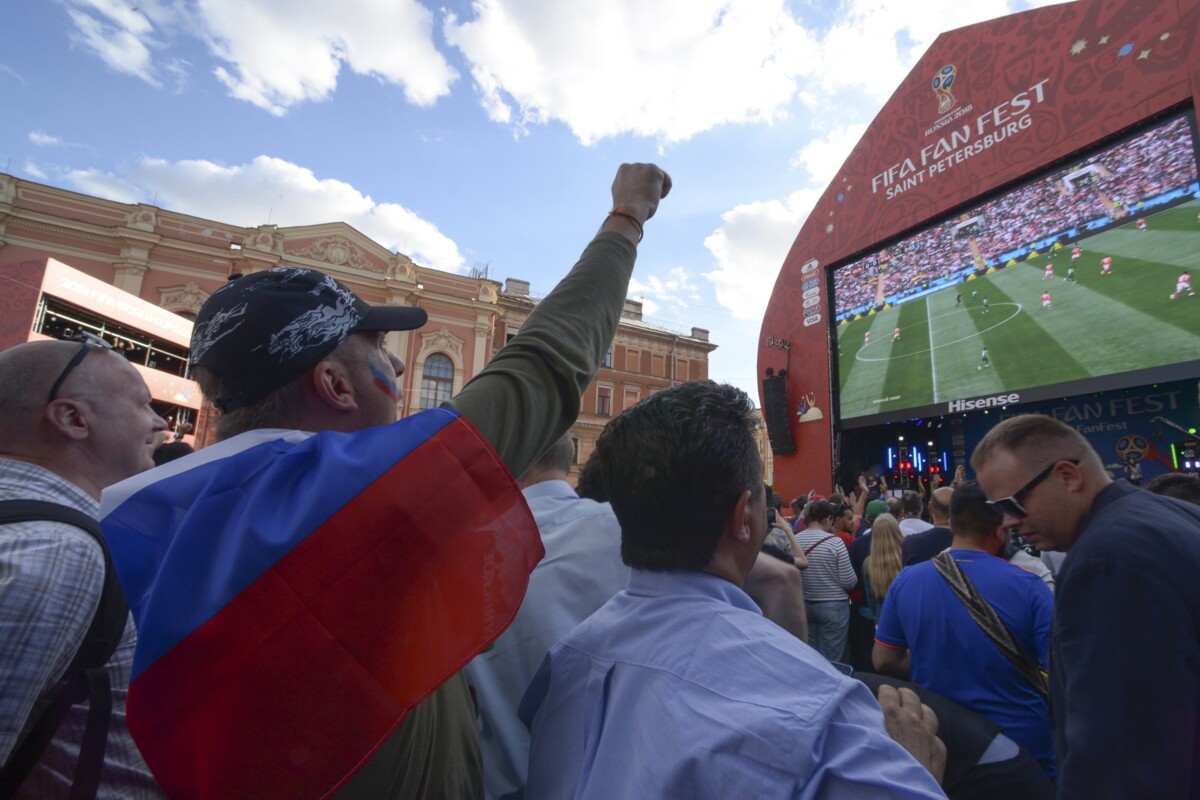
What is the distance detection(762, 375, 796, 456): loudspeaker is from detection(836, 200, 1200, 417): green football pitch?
1.74 meters

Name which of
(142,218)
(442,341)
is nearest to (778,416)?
(442,341)

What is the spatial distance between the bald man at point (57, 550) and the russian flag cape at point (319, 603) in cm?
62

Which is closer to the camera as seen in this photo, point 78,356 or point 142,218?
point 78,356

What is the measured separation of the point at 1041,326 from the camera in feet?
36.6

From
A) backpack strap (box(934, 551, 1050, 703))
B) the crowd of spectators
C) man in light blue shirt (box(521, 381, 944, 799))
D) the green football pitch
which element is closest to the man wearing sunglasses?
backpack strap (box(934, 551, 1050, 703))

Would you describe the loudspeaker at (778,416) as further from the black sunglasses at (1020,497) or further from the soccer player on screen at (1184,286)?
the black sunglasses at (1020,497)

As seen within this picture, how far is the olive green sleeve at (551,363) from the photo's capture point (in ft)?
2.80

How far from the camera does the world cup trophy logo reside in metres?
13.7

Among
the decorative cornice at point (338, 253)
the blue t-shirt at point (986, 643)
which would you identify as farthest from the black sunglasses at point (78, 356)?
the decorative cornice at point (338, 253)

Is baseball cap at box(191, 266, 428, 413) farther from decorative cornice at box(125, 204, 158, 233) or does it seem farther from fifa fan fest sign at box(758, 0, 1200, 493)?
decorative cornice at box(125, 204, 158, 233)

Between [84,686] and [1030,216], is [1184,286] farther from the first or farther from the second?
[84,686]

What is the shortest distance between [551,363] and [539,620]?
879 mm

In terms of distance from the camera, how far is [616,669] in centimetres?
105

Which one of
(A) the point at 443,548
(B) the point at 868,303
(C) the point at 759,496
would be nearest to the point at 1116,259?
(B) the point at 868,303
